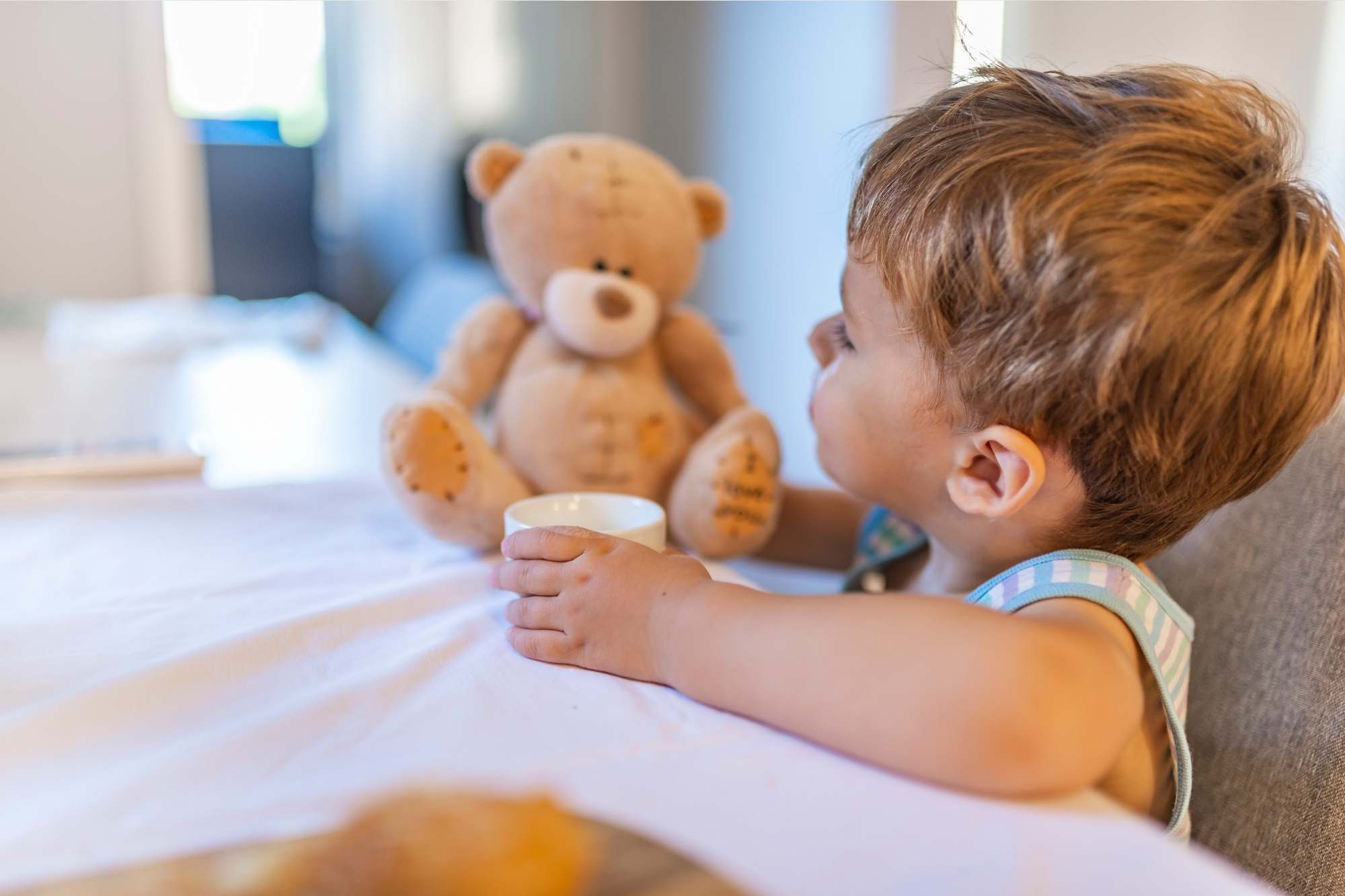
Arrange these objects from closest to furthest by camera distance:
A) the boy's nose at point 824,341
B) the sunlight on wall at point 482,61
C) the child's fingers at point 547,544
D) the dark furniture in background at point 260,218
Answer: the child's fingers at point 547,544
the boy's nose at point 824,341
the sunlight on wall at point 482,61
the dark furniture in background at point 260,218

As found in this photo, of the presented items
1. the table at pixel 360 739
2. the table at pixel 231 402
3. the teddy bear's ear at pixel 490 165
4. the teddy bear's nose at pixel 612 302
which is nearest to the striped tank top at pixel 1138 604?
the table at pixel 360 739

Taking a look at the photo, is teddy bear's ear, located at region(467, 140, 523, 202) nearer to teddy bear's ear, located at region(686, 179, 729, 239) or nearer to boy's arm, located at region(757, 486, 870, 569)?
teddy bear's ear, located at region(686, 179, 729, 239)

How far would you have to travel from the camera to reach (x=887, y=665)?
457 mm

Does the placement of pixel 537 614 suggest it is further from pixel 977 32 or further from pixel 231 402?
pixel 231 402

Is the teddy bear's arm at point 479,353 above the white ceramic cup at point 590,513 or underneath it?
above

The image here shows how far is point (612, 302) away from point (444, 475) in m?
0.18

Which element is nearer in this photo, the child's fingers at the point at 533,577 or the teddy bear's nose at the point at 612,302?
the child's fingers at the point at 533,577

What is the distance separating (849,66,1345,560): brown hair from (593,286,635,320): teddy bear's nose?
0.24m

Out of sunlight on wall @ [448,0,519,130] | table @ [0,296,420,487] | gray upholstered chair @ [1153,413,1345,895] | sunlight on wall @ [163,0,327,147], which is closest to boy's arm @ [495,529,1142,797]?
gray upholstered chair @ [1153,413,1345,895]

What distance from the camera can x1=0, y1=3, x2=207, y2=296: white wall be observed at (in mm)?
2705

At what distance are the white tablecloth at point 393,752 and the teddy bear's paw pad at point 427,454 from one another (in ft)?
0.23

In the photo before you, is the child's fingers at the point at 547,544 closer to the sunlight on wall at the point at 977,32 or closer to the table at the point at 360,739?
the table at the point at 360,739

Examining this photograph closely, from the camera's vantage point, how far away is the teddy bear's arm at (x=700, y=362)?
83 centimetres

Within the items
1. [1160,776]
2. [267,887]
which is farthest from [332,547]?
[1160,776]
